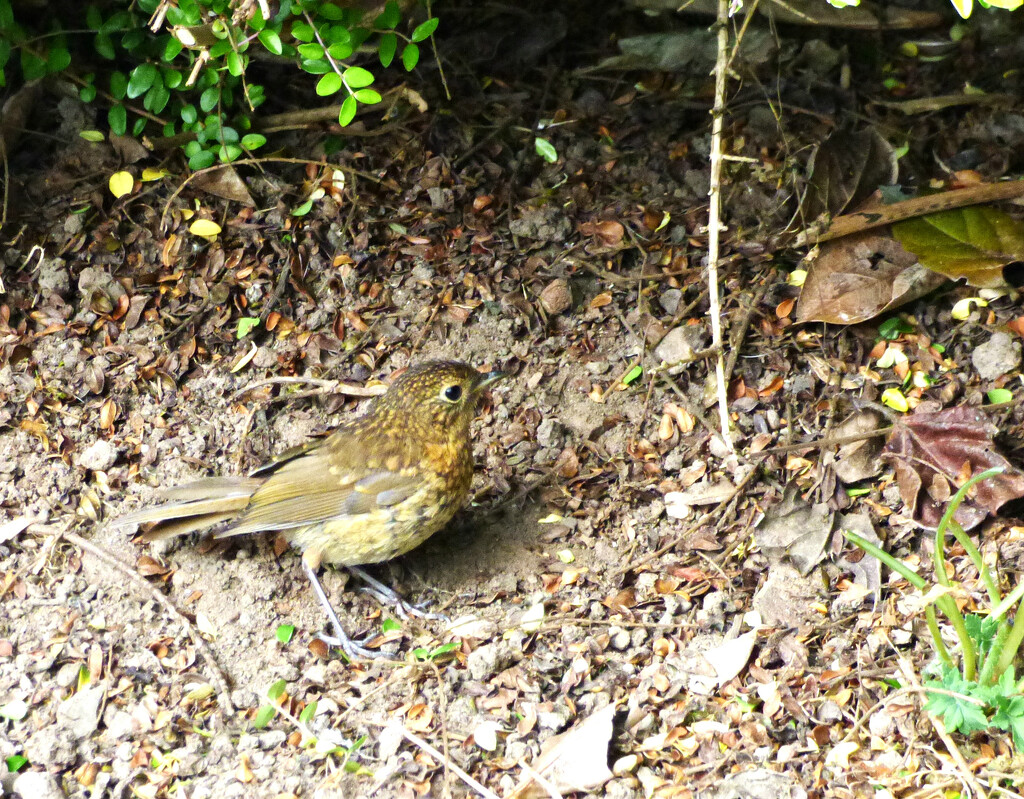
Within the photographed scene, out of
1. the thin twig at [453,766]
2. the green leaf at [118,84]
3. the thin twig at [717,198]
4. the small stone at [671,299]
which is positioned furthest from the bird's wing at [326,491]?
the green leaf at [118,84]

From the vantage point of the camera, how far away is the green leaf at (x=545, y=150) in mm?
5773

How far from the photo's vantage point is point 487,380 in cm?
482

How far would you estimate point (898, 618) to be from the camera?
4.14 meters

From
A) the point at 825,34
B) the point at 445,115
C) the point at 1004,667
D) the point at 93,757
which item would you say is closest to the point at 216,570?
the point at 93,757

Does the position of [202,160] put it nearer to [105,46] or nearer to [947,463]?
[105,46]

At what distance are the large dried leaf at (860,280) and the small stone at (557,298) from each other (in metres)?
1.15

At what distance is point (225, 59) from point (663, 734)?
363cm

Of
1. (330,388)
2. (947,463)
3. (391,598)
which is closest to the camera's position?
(947,463)

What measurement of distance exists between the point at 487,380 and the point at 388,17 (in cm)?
169

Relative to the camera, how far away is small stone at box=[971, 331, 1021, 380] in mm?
4680

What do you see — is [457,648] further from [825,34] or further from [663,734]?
[825,34]

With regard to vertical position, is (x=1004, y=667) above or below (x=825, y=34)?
below

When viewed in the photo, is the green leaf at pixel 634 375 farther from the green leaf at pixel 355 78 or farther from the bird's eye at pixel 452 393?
the green leaf at pixel 355 78

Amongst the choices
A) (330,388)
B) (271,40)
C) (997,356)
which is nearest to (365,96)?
(271,40)
